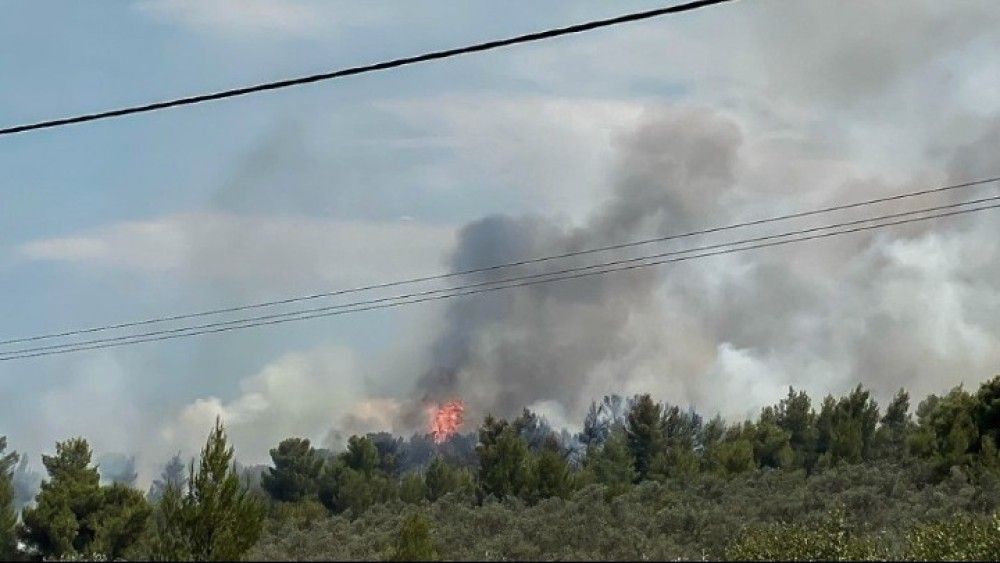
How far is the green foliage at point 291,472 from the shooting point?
106438 millimetres

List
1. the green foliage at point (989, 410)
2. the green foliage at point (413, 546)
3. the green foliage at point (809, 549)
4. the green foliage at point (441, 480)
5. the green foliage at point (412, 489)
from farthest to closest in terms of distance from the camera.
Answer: the green foliage at point (441, 480)
the green foliage at point (412, 489)
the green foliage at point (989, 410)
the green foliage at point (809, 549)
the green foliage at point (413, 546)

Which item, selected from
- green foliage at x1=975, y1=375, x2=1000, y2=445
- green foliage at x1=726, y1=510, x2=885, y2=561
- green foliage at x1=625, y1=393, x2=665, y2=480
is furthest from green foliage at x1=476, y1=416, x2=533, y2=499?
green foliage at x1=726, y1=510, x2=885, y2=561

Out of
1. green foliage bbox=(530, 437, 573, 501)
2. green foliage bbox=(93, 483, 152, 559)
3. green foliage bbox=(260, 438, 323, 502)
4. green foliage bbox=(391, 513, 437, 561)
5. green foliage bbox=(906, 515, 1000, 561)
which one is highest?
green foliage bbox=(260, 438, 323, 502)

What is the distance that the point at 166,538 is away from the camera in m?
27.5

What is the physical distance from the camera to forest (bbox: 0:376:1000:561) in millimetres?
30391

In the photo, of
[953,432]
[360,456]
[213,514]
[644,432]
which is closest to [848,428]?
[644,432]

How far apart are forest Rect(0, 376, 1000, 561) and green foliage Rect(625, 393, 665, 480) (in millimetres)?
120

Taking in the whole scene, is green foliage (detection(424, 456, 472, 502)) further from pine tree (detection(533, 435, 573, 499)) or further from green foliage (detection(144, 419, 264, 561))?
green foliage (detection(144, 419, 264, 561))

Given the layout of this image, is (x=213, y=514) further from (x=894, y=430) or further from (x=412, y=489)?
(x=894, y=430)

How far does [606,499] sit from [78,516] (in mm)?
28099

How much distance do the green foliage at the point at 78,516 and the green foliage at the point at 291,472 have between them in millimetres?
32855

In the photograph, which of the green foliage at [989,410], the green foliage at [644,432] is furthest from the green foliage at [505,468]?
the green foliage at [989,410]

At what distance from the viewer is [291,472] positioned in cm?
10781

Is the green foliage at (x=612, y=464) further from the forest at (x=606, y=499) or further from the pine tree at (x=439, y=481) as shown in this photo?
the pine tree at (x=439, y=481)
